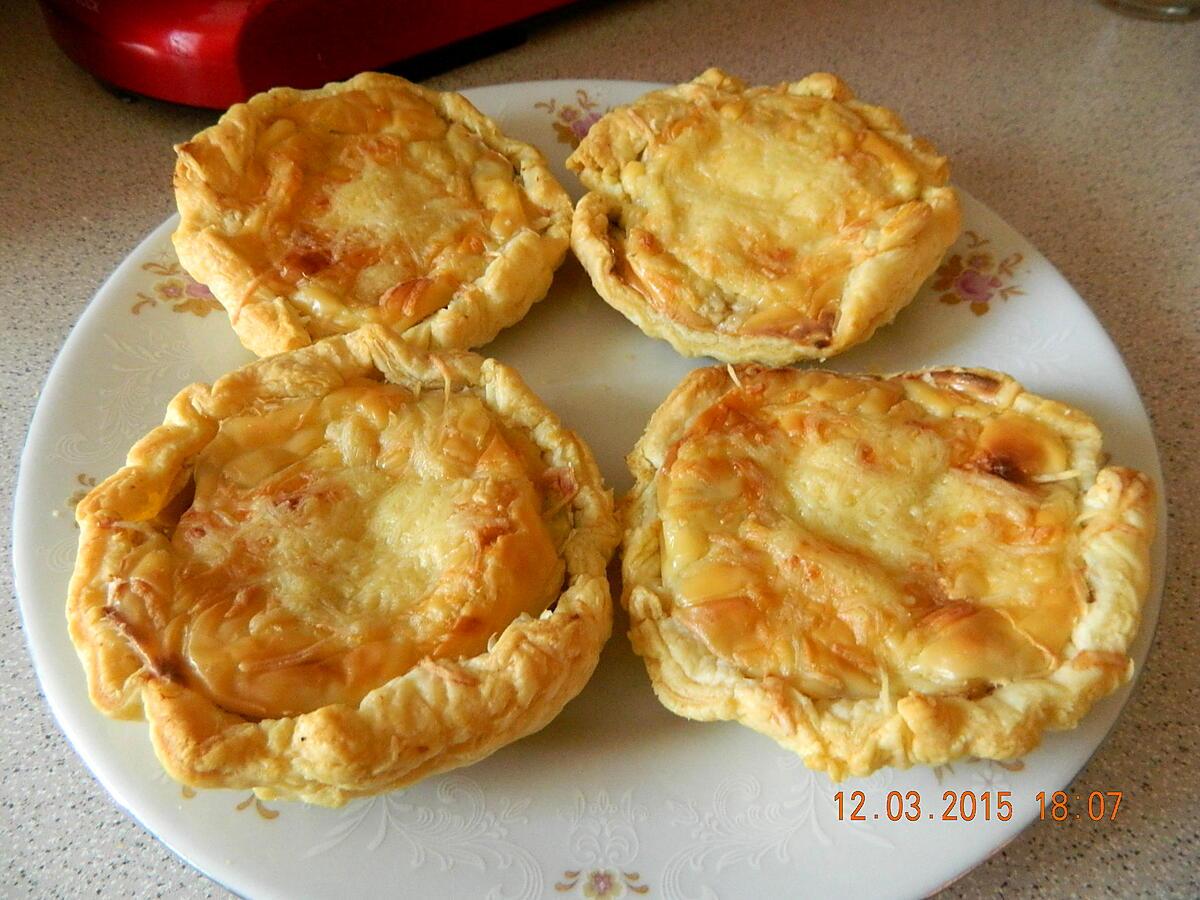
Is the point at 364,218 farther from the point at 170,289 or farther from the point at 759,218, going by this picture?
the point at 759,218

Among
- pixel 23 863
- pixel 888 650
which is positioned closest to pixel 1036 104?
pixel 888 650

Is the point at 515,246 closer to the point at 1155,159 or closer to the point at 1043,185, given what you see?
the point at 1043,185

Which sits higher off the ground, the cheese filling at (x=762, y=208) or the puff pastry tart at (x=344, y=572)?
the cheese filling at (x=762, y=208)

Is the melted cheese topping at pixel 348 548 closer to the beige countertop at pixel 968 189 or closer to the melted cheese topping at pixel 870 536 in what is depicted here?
the melted cheese topping at pixel 870 536

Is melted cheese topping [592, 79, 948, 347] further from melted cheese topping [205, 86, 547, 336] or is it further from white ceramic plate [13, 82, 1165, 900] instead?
white ceramic plate [13, 82, 1165, 900]

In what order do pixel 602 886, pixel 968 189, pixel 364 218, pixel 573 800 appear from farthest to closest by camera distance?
pixel 968 189 → pixel 364 218 → pixel 573 800 → pixel 602 886
